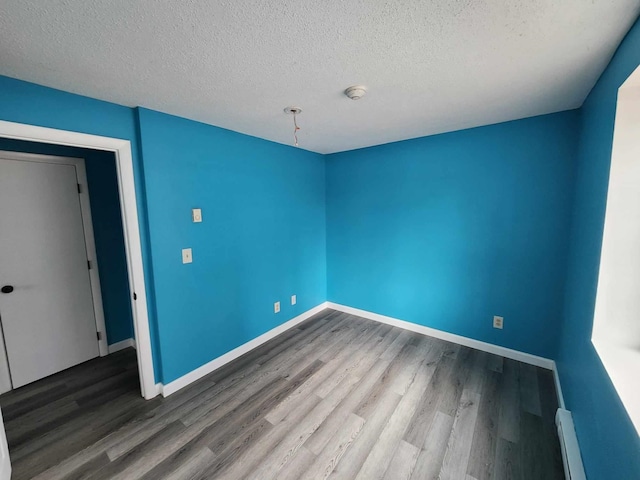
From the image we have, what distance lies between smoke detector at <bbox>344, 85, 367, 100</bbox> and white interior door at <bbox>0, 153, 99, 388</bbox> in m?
2.68

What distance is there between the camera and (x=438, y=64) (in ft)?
4.39

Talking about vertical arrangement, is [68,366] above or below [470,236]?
below

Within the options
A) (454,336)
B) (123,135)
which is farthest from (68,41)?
(454,336)

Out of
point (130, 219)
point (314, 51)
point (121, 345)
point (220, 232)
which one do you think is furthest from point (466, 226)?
point (121, 345)

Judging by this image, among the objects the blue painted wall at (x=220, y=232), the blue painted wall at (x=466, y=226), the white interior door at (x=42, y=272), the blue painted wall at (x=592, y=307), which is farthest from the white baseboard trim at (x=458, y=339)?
the white interior door at (x=42, y=272)

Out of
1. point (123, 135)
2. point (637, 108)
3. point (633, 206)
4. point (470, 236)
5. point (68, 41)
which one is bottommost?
point (470, 236)

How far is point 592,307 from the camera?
1.35 metres

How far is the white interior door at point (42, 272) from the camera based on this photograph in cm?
215

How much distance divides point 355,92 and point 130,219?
1787mm

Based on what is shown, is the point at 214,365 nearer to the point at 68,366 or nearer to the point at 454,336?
the point at 68,366

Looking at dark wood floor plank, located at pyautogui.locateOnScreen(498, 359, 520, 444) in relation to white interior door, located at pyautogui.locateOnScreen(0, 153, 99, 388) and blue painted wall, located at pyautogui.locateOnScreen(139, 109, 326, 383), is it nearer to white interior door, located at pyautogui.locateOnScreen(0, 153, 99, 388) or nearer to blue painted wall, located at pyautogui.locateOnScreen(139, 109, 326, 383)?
blue painted wall, located at pyautogui.locateOnScreen(139, 109, 326, 383)

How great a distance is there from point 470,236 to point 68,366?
4.16m

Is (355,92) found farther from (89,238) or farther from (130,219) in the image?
(89,238)

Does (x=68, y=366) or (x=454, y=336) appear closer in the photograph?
(x=68, y=366)
